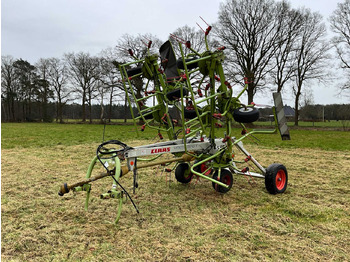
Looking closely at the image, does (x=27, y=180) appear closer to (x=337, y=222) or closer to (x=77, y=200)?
(x=77, y=200)

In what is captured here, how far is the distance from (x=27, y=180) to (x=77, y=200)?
2071mm

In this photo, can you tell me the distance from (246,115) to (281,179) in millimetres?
1681

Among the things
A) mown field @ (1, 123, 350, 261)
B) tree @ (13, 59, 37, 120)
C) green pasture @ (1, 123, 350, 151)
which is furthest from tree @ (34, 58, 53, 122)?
mown field @ (1, 123, 350, 261)

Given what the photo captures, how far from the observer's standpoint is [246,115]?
4.56 meters

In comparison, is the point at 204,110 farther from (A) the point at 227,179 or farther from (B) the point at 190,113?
(A) the point at 227,179

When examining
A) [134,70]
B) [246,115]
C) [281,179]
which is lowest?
[281,179]

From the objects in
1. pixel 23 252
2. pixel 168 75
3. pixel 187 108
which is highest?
pixel 168 75

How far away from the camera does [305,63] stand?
1273 inches

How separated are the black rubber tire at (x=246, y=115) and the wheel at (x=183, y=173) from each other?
1788 millimetres

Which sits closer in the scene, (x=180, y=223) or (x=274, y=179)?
(x=180, y=223)

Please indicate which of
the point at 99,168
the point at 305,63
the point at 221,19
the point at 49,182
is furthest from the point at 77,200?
the point at 305,63

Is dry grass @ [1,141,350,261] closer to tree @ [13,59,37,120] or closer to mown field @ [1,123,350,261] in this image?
mown field @ [1,123,350,261]

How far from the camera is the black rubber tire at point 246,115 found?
4.52 meters

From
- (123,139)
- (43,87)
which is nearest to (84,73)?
(43,87)
